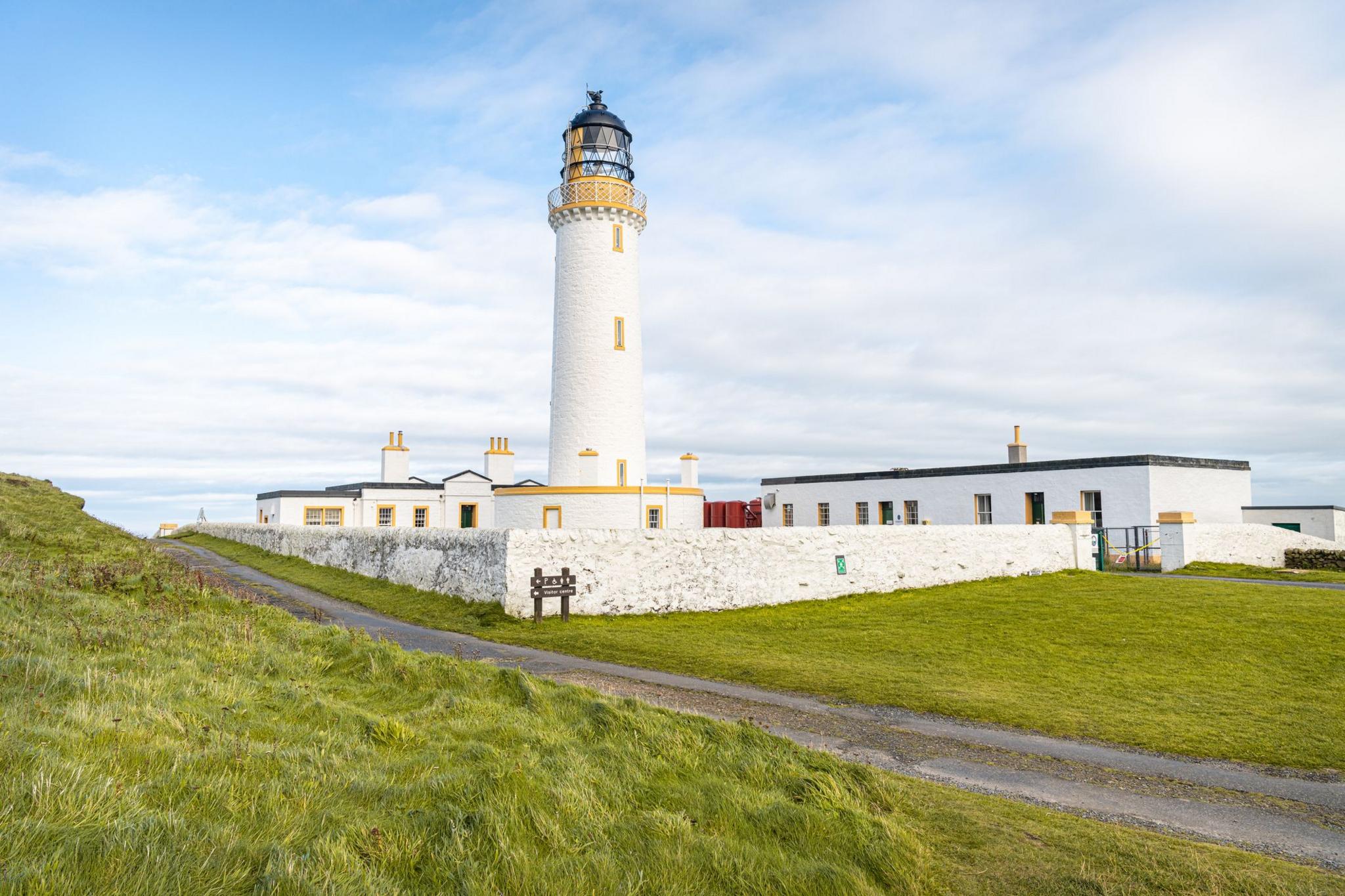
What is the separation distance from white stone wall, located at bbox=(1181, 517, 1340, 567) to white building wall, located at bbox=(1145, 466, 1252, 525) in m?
1.39

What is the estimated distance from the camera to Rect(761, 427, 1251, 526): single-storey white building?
27094mm

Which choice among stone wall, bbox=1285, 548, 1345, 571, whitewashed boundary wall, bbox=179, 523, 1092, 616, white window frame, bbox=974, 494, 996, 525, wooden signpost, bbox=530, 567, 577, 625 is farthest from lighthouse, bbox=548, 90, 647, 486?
stone wall, bbox=1285, 548, 1345, 571

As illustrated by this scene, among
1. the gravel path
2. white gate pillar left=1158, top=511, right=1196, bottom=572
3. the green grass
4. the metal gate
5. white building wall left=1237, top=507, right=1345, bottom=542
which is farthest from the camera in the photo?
white building wall left=1237, top=507, right=1345, bottom=542

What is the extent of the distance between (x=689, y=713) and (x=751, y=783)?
183 cm

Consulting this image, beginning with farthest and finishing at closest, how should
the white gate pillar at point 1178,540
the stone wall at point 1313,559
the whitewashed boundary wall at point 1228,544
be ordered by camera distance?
the stone wall at point 1313,559, the whitewashed boundary wall at point 1228,544, the white gate pillar at point 1178,540

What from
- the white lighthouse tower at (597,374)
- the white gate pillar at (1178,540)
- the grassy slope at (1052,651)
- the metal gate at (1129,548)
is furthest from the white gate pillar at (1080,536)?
the white lighthouse tower at (597,374)

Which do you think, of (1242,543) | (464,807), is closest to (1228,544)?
(1242,543)

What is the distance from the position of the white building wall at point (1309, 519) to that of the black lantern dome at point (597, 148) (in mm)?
29732

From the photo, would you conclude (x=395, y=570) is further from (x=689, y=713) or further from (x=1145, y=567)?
(x=1145, y=567)

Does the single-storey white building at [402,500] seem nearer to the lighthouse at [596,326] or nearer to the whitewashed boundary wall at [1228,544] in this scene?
the lighthouse at [596,326]

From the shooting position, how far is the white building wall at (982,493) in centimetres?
2711

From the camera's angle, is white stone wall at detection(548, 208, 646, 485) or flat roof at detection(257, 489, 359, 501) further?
flat roof at detection(257, 489, 359, 501)

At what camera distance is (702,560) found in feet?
60.2

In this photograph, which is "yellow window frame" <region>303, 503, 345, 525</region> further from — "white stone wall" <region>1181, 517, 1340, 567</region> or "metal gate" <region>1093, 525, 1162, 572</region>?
"white stone wall" <region>1181, 517, 1340, 567</region>
